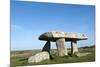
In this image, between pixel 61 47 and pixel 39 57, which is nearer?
pixel 39 57

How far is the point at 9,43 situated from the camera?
2.69 meters

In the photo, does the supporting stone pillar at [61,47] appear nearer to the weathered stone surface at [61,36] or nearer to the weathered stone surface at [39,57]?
the weathered stone surface at [61,36]

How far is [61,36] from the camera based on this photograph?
9.64 feet

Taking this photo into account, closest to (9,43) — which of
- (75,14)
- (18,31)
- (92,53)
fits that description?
(18,31)

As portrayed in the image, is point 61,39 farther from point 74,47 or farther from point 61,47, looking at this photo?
point 74,47

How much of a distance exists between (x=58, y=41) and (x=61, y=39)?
0.17 feet

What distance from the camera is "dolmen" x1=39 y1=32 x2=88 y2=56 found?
9.41 feet

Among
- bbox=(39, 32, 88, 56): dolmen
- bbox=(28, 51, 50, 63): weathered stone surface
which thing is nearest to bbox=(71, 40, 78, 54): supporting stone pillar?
bbox=(39, 32, 88, 56): dolmen

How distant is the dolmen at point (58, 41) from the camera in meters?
2.84

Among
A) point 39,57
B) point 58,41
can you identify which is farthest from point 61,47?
point 39,57

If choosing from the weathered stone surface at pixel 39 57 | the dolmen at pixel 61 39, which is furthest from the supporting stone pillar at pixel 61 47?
the weathered stone surface at pixel 39 57

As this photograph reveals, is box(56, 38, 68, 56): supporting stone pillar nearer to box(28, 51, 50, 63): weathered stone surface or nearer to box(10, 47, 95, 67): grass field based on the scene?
box(10, 47, 95, 67): grass field

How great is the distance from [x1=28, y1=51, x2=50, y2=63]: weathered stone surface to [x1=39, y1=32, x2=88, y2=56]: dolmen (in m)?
0.05

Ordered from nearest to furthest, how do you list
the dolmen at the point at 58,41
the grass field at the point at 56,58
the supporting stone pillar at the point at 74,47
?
the grass field at the point at 56,58
the dolmen at the point at 58,41
the supporting stone pillar at the point at 74,47
